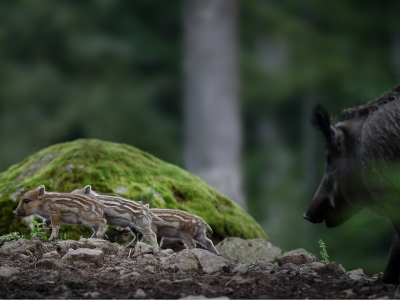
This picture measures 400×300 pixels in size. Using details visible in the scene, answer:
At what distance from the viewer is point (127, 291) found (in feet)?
14.0

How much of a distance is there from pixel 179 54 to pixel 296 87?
155 inches

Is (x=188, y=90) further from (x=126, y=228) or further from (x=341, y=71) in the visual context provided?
(x=126, y=228)

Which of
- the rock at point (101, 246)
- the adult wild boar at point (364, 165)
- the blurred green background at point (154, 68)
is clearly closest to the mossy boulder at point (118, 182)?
the rock at point (101, 246)

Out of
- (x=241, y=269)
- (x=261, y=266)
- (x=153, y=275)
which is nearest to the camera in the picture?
(x=153, y=275)

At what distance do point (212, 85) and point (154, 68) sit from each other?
225 inches

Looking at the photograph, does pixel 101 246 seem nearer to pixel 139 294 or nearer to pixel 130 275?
pixel 130 275

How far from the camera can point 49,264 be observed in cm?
499

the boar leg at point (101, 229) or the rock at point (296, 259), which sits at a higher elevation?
the boar leg at point (101, 229)

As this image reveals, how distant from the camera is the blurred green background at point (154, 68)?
707 inches

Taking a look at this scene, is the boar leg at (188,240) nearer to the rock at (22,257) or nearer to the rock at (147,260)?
the rock at (147,260)

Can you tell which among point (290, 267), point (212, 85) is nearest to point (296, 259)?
point (290, 267)

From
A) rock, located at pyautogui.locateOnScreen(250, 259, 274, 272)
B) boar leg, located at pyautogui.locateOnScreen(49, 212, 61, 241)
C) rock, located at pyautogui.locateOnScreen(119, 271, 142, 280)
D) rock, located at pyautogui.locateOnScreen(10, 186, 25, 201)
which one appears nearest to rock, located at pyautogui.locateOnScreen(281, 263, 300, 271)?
rock, located at pyautogui.locateOnScreen(250, 259, 274, 272)

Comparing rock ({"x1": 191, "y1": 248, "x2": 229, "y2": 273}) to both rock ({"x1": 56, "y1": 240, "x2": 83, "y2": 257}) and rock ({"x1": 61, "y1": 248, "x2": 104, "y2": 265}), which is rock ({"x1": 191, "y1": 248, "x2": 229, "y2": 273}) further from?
rock ({"x1": 56, "y1": 240, "x2": 83, "y2": 257})

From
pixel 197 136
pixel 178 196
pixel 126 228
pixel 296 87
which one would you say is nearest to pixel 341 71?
pixel 296 87
